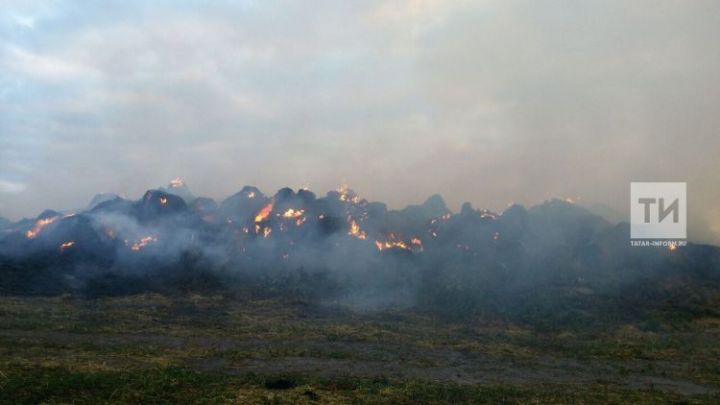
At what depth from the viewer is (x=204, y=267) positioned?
69.2 meters

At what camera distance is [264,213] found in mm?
85812

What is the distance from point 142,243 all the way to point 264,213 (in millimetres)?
21436

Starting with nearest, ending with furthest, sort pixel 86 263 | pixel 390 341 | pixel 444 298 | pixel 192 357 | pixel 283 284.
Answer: pixel 192 357, pixel 390 341, pixel 444 298, pixel 283 284, pixel 86 263

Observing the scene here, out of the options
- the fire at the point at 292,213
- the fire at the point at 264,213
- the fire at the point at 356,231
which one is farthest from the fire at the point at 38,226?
the fire at the point at 356,231

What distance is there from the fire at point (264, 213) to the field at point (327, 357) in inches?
1536

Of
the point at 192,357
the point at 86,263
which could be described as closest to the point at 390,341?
the point at 192,357

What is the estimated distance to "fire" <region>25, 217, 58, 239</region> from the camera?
2982 inches

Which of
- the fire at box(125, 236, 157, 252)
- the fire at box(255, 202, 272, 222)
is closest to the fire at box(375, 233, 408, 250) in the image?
the fire at box(255, 202, 272, 222)

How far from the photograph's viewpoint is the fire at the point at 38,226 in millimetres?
75750

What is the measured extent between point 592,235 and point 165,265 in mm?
75378

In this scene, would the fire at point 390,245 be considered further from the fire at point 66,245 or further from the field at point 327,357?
the fire at point 66,245

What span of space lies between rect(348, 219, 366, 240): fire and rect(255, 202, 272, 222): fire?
15.9 m

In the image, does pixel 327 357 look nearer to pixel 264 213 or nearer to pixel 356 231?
pixel 356 231

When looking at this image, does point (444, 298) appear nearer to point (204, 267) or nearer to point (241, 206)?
point (204, 267)
